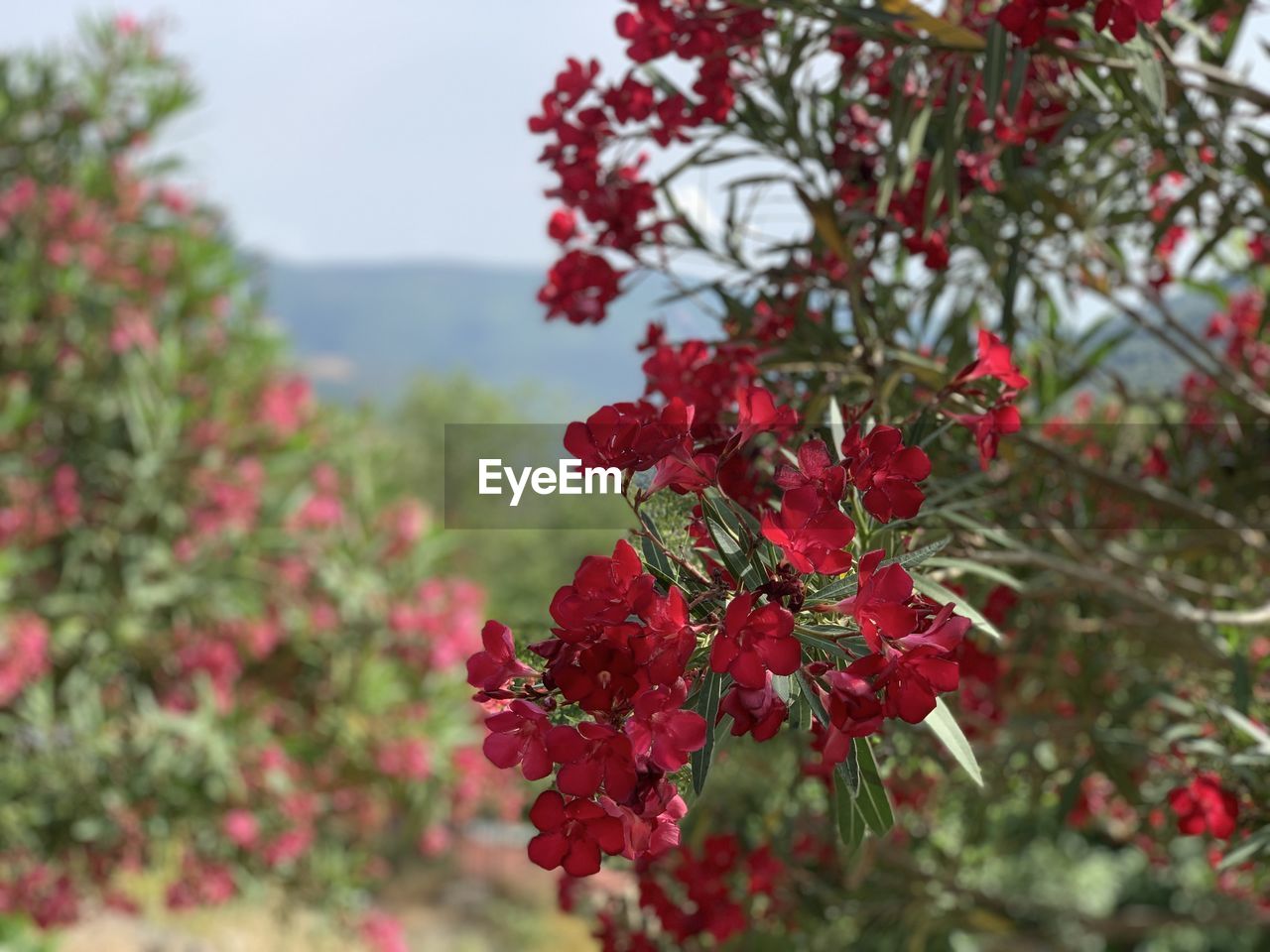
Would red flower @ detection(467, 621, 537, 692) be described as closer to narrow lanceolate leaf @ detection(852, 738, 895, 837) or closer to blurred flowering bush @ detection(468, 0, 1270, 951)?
blurred flowering bush @ detection(468, 0, 1270, 951)

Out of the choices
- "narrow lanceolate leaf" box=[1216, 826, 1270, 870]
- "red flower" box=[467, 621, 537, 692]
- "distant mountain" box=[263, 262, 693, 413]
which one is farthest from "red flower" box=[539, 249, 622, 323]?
"distant mountain" box=[263, 262, 693, 413]

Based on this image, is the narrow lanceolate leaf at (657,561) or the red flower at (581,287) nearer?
the narrow lanceolate leaf at (657,561)

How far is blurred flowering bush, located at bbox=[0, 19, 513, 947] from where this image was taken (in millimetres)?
4148

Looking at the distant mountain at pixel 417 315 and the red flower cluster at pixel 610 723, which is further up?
the red flower cluster at pixel 610 723

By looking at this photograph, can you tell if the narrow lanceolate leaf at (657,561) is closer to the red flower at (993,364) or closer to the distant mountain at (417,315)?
the red flower at (993,364)

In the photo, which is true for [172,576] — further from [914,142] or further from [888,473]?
[888,473]

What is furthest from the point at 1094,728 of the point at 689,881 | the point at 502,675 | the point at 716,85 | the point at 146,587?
the point at 146,587

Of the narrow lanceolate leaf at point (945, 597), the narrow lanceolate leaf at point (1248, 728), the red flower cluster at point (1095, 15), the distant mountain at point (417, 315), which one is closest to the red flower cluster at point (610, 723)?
the narrow lanceolate leaf at point (945, 597)

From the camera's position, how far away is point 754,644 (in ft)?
1.93

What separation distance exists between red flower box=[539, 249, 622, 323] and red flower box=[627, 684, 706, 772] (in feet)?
2.53

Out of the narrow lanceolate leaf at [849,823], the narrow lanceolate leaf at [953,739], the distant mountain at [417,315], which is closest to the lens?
the narrow lanceolate leaf at [953,739]

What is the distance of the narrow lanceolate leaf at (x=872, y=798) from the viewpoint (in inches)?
29.6

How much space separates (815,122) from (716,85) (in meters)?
0.16

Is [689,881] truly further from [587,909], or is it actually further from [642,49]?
[642,49]
